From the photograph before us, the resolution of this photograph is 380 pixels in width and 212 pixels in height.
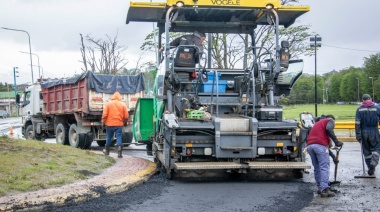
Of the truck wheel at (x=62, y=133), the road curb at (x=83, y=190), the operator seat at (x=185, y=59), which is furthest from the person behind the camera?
the truck wheel at (x=62, y=133)

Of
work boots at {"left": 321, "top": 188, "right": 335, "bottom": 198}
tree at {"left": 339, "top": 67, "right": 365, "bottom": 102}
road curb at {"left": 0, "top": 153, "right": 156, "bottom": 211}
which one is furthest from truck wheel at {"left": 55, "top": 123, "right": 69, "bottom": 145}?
tree at {"left": 339, "top": 67, "right": 365, "bottom": 102}

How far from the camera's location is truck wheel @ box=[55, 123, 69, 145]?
728 inches

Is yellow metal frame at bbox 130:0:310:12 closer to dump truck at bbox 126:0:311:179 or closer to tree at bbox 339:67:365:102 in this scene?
dump truck at bbox 126:0:311:179

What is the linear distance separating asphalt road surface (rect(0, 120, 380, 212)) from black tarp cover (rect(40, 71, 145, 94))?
25.6 ft

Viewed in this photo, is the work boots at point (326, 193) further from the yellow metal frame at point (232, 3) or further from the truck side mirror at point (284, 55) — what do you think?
the yellow metal frame at point (232, 3)

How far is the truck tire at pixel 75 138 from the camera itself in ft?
55.7

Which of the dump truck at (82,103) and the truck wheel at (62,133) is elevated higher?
the dump truck at (82,103)

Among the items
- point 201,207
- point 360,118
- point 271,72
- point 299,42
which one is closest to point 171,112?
point 271,72

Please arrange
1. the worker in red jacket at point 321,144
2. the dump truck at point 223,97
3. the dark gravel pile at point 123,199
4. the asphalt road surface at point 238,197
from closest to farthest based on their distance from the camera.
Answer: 1. the dark gravel pile at point 123,199
2. the asphalt road surface at point 238,197
3. the worker in red jacket at point 321,144
4. the dump truck at point 223,97

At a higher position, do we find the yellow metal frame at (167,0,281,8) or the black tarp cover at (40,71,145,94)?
the yellow metal frame at (167,0,281,8)

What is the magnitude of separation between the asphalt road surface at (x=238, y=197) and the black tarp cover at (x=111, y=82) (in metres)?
7.80

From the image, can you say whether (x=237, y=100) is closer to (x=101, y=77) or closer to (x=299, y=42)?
(x=101, y=77)

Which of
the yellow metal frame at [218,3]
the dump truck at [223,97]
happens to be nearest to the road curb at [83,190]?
the dump truck at [223,97]

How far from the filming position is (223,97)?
10195 millimetres
